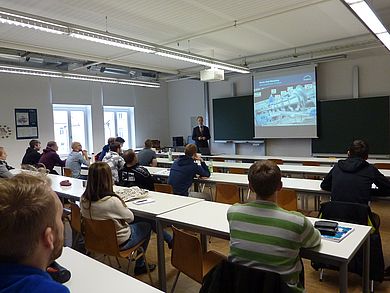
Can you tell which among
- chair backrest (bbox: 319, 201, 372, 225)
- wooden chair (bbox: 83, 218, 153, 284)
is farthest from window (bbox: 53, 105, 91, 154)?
chair backrest (bbox: 319, 201, 372, 225)

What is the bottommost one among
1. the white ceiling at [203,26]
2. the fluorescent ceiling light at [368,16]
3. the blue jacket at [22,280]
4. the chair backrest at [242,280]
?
the chair backrest at [242,280]

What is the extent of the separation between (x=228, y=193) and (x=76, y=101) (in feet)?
20.4

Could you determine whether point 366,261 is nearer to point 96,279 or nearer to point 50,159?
point 96,279

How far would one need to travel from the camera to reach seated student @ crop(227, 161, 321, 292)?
1664 mm

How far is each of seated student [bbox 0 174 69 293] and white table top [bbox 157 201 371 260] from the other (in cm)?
147

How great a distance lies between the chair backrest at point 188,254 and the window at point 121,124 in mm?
7844

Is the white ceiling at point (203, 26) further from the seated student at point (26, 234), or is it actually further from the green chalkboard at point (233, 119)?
the seated student at point (26, 234)

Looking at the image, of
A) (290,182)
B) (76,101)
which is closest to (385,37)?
(290,182)

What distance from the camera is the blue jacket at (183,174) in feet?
14.2

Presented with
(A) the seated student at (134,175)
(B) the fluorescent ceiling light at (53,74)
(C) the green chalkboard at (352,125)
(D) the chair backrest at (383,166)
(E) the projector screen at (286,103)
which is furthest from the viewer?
(E) the projector screen at (286,103)

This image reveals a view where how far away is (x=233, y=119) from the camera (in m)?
9.47

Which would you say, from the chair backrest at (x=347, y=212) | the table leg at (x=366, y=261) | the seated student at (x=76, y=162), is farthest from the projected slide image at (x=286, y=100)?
the table leg at (x=366, y=261)

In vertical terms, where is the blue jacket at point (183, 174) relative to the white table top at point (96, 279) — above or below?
above

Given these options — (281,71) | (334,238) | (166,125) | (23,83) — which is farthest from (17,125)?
(334,238)
